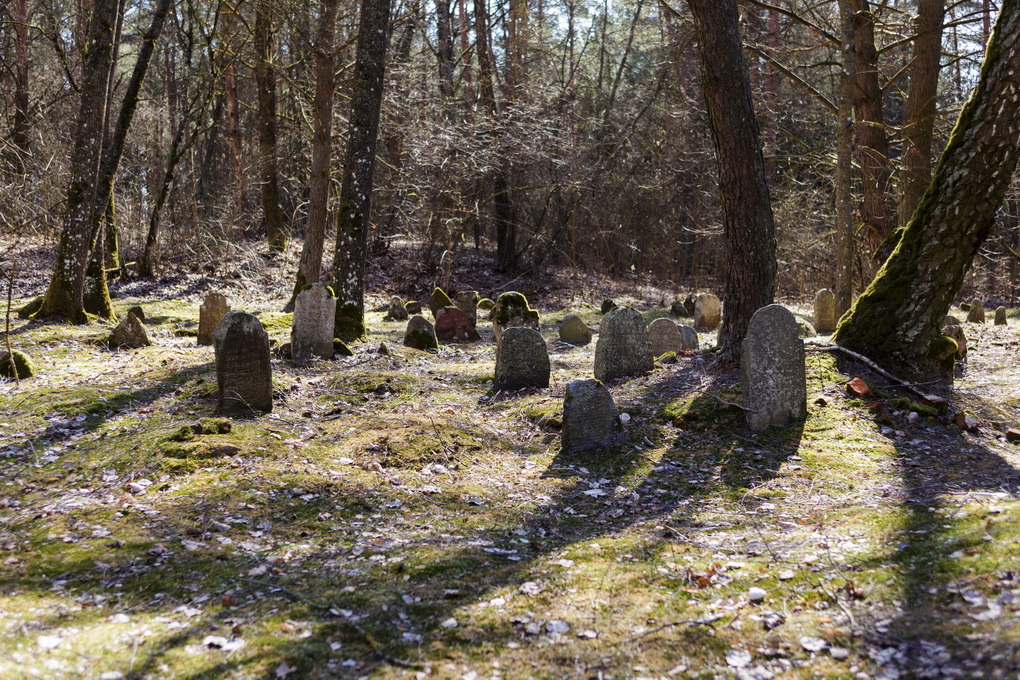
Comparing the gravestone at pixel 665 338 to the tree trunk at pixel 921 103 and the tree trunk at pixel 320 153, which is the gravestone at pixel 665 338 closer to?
the tree trunk at pixel 921 103

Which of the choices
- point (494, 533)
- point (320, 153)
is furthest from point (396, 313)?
point (494, 533)

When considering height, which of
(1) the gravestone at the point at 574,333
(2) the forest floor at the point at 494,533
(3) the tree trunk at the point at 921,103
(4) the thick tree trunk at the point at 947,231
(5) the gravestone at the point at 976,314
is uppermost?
(3) the tree trunk at the point at 921,103

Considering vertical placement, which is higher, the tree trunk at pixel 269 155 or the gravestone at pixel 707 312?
the tree trunk at pixel 269 155

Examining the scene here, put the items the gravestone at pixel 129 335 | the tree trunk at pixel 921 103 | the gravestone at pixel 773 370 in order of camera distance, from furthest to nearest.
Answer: the tree trunk at pixel 921 103 → the gravestone at pixel 129 335 → the gravestone at pixel 773 370

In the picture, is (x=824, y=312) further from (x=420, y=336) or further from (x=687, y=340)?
(x=420, y=336)

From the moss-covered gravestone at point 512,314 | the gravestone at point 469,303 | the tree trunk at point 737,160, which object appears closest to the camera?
the tree trunk at point 737,160

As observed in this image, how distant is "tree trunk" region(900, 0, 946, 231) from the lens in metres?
12.6

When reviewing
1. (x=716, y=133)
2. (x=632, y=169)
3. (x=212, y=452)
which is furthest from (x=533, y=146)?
(x=212, y=452)

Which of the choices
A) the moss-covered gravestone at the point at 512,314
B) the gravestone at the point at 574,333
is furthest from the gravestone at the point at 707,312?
the moss-covered gravestone at the point at 512,314

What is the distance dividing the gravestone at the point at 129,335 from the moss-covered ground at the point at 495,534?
5.89 ft

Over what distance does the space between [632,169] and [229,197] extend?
12.7 metres

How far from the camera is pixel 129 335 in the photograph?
11.0 m

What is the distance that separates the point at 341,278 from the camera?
12078mm

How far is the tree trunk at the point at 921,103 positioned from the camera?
12.6m
